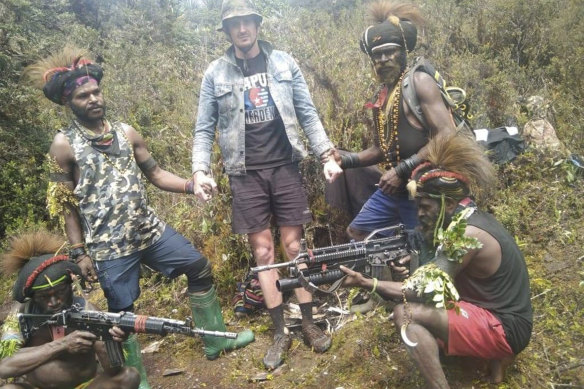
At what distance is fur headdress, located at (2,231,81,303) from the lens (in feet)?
9.41

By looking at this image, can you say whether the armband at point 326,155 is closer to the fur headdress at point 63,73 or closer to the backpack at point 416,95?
the backpack at point 416,95

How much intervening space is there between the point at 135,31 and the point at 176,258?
10.7 m

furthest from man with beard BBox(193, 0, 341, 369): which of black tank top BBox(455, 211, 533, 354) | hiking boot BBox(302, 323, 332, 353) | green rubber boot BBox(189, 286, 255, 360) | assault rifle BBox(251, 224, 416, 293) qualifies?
black tank top BBox(455, 211, 533, 354)

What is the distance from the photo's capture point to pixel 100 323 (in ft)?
9.57

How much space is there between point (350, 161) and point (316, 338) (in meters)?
1.44

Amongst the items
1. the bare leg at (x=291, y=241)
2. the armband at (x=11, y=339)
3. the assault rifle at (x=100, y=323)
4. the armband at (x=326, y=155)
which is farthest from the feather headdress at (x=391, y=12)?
the armband at (x=11, y=339)

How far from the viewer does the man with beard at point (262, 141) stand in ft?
12.0

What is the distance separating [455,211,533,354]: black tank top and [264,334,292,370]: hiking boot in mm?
1559

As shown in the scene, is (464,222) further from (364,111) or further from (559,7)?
(559,7)

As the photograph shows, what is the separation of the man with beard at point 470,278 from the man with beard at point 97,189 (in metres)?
1.86

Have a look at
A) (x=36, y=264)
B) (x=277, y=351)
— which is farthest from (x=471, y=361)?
(x=36, y=264)

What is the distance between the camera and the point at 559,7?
7.43 m

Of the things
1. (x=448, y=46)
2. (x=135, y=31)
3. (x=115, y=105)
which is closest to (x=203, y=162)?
(x=448, y=46)

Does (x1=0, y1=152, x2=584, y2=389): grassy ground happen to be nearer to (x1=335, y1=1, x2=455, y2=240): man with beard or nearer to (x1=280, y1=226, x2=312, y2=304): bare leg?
(x1=280, y1=226, x2=312, y2=304): bare leg
